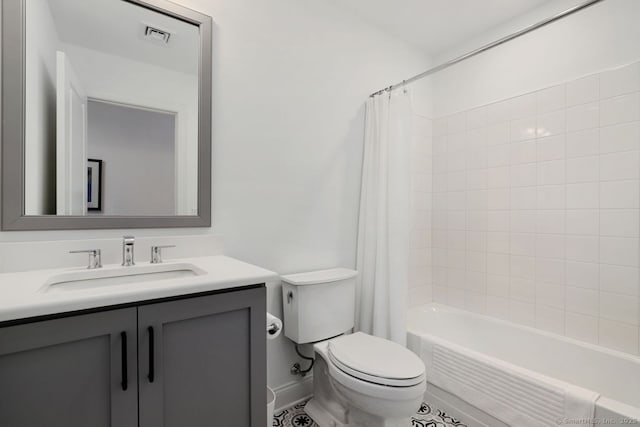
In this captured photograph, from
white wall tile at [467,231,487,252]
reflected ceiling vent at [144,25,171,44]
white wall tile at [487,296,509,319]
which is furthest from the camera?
white wall tile at [467,231,487,252]

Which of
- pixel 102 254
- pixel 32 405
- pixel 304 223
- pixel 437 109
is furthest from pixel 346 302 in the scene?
pixel 437 109

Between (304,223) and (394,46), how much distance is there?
153 cm

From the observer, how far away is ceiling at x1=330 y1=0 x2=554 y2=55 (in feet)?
6.48

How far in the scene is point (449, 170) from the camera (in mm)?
2475

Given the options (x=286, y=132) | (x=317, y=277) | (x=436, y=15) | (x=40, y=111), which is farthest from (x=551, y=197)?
(x=40, y=111)

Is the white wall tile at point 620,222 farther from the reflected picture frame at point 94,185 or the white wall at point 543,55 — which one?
the reflected picture frame at point 94,185

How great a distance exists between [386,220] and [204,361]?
1305mm

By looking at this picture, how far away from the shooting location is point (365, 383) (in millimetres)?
1313

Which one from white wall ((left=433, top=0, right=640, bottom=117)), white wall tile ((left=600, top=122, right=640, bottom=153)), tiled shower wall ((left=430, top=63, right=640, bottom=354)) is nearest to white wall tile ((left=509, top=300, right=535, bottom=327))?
tiled shower wall ((left=430, top=63, right=640, bottom=354))

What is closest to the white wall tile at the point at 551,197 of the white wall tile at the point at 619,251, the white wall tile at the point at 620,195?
the white wall tile at the point at 620,195

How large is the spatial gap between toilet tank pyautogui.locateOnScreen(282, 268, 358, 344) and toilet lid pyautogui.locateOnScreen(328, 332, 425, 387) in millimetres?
105

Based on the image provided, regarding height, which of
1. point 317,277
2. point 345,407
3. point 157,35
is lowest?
point 345,407

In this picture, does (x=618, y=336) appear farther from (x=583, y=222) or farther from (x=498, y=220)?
(x=498, y=220)

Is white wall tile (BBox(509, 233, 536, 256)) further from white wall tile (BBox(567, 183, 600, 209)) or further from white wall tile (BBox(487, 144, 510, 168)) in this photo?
white wall tile (BBox(487, 144, 510, 168))
